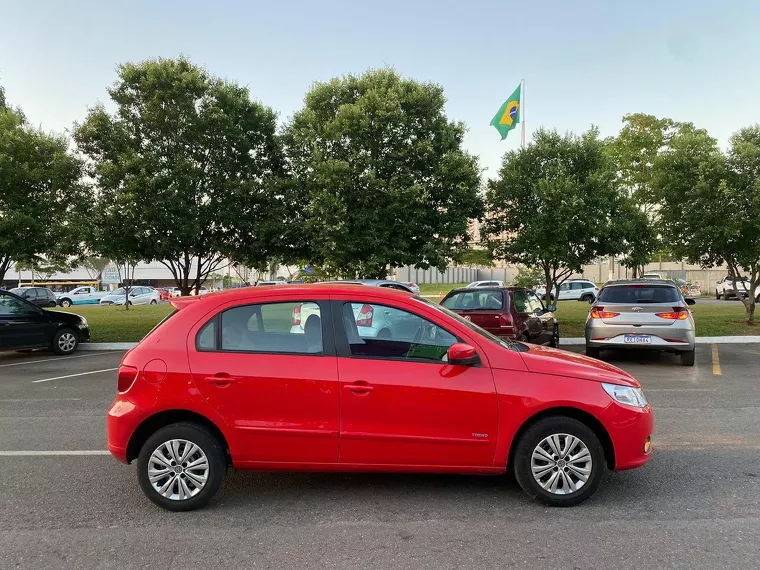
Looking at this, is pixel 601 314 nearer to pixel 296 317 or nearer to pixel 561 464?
pixel 561 464

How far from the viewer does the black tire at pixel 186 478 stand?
159 inches

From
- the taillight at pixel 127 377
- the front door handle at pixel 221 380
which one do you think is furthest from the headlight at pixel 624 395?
the taillight at pixel 127 377

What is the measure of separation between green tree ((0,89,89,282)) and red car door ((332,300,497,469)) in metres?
12.9

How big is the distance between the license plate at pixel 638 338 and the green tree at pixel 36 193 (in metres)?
12.9

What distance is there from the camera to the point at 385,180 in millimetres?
14766

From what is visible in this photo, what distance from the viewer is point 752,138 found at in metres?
15.9

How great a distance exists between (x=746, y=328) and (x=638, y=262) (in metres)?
3.76

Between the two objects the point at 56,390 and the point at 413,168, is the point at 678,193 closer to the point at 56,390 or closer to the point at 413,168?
the point at 413,168

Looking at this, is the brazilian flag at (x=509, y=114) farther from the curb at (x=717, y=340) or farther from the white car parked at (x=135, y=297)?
the white car parked at (x=135, y=297)

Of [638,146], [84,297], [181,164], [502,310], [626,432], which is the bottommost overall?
[626,432]

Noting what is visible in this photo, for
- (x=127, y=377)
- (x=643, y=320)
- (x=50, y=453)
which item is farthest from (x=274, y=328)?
(x=643, y=320)

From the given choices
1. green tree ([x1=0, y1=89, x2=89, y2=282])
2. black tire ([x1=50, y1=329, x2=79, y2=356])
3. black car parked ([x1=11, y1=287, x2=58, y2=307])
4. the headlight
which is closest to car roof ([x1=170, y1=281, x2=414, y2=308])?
the headlight

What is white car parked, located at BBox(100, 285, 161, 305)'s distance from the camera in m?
42.0

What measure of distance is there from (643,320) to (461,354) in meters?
7.59
